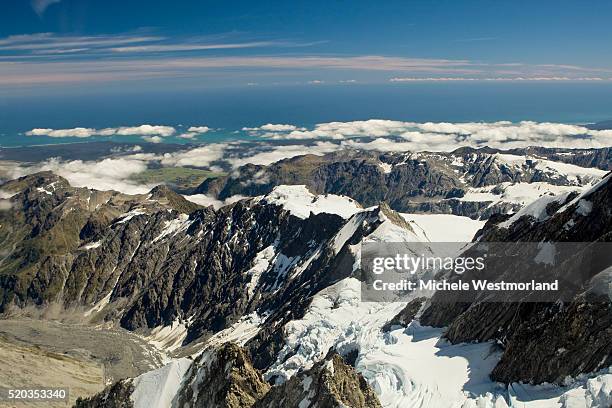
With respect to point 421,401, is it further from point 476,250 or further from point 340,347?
point 340,347

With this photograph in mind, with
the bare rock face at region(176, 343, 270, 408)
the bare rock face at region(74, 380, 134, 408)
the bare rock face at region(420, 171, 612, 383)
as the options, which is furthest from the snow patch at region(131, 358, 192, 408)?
the bare rock face at region(420, 171, 612, 383)

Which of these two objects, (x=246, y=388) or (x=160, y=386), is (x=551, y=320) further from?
(x=160, y=386)

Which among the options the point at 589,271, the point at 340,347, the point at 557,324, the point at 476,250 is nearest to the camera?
the point at 557,324

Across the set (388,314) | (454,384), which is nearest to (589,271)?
(454,384)

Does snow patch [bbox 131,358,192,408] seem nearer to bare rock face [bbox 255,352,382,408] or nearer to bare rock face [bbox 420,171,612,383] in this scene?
bare rock face [bbox 255,352,382,408]

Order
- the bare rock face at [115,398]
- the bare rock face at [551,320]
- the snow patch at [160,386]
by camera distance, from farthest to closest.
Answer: the bare rock face at [115,398]
the snow patch at [160,386]
the bare rock face at [551,320]

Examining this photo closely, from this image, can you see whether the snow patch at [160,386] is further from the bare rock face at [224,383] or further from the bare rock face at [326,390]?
the bare rock face at [326,390]

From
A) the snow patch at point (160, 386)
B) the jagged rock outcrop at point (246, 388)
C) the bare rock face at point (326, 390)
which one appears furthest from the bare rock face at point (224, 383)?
the bare rock face at point (326, 390)
